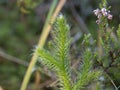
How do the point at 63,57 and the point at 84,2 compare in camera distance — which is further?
the point at 84,2

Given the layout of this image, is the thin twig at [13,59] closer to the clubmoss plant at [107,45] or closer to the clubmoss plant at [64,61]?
the clubmoss plant at [107,45]

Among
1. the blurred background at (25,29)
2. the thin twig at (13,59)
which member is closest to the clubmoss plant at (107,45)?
the blurred background at (25,29)

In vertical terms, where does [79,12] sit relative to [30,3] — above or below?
above

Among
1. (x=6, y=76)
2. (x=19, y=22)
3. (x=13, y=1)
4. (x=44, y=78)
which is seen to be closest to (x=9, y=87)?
(x=6, y=76)

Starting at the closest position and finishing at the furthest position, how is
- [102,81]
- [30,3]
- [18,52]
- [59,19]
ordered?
[59,19] → [102,81] → [30,3] → [18,52]

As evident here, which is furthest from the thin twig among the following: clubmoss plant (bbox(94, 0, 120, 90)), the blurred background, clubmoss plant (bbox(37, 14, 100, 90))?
clubmoss plant (bbox(37, 14, 100, 90))

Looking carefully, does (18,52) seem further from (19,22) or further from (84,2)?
(84,2)

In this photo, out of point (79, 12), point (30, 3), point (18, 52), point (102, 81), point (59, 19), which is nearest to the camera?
point (59, 19)

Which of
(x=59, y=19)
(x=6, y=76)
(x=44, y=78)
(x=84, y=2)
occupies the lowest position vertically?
(x=59, y=19)

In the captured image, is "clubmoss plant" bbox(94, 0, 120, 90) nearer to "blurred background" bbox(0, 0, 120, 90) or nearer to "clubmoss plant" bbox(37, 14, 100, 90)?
"clubmoss plant" bbox(37, 14, 100, 90)
